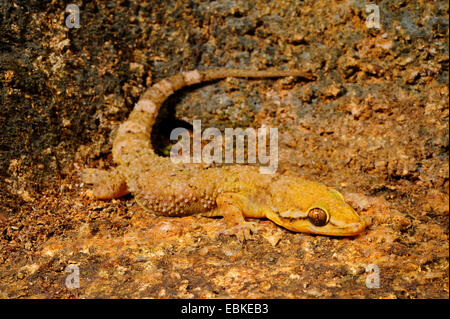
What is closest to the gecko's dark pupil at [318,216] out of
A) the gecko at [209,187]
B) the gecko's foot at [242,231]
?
the gecko at [209,187]

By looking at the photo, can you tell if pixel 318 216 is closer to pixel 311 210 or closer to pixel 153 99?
pixel 311 210

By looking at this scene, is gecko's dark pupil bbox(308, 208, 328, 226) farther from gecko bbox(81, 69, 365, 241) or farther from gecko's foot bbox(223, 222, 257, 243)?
gecko's foot bbox(223, 222, 257, 243)

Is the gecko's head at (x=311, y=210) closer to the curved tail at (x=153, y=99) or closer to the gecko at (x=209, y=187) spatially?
the gecko at (x=209, y=187)

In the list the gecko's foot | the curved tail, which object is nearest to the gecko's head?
the gecko's foot

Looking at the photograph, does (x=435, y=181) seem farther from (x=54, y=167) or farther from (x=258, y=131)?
(x=54, y=167)

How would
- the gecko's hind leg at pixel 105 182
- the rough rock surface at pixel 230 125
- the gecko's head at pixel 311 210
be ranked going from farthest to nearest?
1. the gecko's hind leg at pixel 105 182
2. the gecko's head at pixel 311 210
3. the rough rock surface at pixel 230 125

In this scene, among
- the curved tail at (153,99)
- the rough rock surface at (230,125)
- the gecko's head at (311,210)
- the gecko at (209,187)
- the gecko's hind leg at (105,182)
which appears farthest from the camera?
the curved tail at (153,99)

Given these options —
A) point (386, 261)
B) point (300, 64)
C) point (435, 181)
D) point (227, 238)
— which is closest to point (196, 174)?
point (227, 238)
